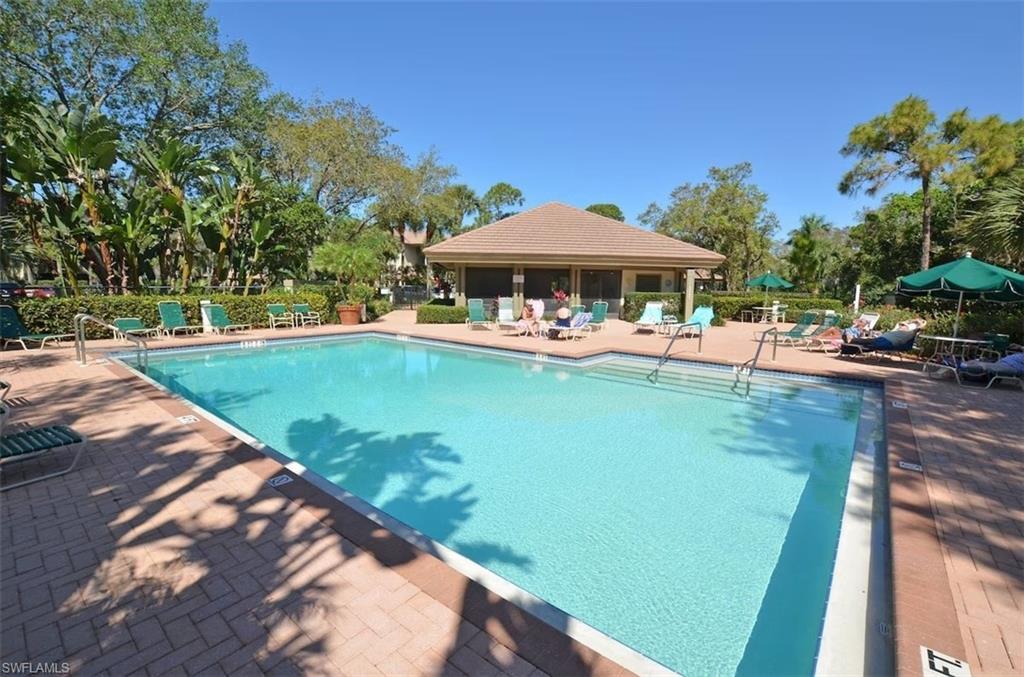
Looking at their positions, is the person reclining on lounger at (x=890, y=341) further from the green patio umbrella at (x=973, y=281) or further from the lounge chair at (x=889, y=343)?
the green patio umbrella at (x=973, y=281)

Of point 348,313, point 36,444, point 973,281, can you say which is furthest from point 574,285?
point 36,444

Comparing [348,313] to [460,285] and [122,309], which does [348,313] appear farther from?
[122,309]

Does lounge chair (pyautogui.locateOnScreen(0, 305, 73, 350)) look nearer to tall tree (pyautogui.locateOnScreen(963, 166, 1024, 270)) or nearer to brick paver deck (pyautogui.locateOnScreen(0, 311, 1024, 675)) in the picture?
brick paver deck (pyautogui.locateOnScreen(0, 311, 1024, 675))

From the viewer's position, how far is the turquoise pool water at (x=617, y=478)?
126 inches

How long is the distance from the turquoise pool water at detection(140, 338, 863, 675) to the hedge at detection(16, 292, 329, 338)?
13.2 ft

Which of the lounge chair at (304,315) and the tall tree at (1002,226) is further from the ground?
the tall tree at (1002,226)

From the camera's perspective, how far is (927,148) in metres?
21.4

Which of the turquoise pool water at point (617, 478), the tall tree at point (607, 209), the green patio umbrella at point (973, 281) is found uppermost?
the tall tree at point (607, 209)

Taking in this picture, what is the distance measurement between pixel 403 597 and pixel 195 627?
1.06 m

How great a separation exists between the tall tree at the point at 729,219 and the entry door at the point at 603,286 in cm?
1431

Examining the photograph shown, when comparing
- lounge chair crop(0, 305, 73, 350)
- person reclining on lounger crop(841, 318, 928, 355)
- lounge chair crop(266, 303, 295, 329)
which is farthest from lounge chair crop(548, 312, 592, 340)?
lounge chair crop(0, 305, 73, 350)

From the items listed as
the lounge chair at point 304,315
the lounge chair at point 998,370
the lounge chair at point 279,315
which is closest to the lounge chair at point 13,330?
the lounge chair at point 279,315

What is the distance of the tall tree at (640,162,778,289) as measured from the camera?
32.6 meters

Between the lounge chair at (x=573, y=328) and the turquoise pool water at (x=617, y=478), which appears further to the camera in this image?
the lounge chair at (x=573, y=328)
